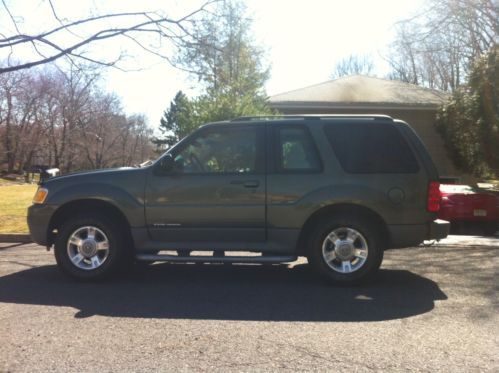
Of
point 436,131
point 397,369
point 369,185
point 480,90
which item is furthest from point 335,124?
point 436,131

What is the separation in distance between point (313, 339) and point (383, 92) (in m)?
19.8

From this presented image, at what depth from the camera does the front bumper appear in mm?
6520

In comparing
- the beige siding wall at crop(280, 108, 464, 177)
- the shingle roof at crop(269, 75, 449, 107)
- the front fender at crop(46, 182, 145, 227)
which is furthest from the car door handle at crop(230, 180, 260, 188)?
the beige siding wall at crop(280, 108, 464, 177)

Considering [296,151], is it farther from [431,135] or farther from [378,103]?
[431,135]

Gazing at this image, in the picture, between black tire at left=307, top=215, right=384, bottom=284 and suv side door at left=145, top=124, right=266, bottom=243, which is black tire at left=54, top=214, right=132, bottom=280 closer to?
suv side door at left=145, top=124, right=266, bottom=243

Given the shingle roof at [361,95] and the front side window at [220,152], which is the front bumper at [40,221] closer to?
the front side window at [220,152]

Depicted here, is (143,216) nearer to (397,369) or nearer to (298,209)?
(298,209)

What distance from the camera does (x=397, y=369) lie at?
3.73 meters

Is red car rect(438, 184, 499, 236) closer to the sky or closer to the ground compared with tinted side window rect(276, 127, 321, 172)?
closer to the ground

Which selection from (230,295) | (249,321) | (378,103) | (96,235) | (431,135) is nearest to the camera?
(249,321)

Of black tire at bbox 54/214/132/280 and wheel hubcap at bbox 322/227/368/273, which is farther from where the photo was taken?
black tire at bbox 54/214/132/280

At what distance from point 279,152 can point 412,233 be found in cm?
184

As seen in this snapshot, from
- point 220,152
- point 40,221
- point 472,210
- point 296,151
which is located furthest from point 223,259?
point 472,210

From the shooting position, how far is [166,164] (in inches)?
250
